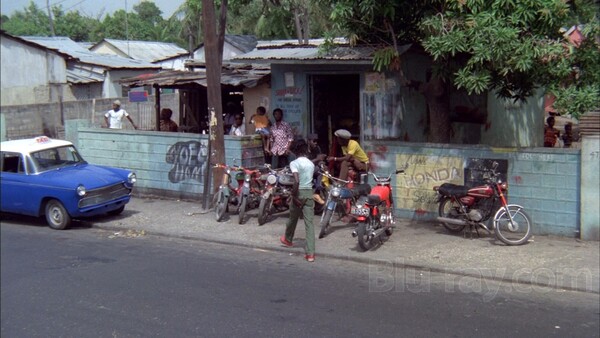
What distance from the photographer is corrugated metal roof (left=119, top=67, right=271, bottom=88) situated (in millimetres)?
14195

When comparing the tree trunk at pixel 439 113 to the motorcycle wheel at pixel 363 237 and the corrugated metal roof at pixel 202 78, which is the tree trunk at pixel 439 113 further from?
the corrugated metal roof at pixel 202 78

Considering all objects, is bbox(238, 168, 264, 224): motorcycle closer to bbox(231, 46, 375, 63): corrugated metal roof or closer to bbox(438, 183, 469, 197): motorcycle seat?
bbox(231, 46, 375, 63): corrugated metal roof

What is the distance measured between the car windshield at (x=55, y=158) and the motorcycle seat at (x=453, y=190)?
21.8 ft

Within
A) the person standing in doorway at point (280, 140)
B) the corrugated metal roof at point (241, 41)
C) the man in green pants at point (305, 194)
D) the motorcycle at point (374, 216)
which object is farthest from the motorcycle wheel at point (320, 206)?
the corrugated metal roof at point (241, 41)

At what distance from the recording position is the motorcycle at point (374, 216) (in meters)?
9.29

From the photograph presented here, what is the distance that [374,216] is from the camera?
31.3 ft

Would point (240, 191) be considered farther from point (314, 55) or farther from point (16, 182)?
point (16, 182)

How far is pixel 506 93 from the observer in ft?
33.8

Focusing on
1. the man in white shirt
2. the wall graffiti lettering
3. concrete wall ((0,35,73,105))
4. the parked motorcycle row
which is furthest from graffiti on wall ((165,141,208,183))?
concrete wall ((0,35,73,105))

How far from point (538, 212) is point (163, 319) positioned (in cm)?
615

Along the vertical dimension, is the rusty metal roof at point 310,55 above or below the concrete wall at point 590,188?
above

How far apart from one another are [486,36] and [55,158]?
7.76m

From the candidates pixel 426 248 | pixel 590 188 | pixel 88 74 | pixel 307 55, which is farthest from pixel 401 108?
pixel 88 74

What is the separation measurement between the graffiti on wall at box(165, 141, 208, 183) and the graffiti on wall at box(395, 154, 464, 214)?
13.8 feet
